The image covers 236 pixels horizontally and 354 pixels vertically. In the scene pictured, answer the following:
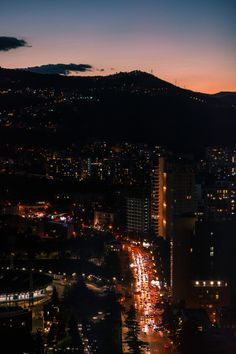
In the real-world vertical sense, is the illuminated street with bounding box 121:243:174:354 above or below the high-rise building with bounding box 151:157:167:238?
below

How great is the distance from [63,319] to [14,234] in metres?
3.82

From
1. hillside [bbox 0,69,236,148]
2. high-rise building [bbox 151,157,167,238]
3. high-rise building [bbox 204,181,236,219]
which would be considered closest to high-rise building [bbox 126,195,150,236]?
high-rise building [bbox 151,157,167,238]

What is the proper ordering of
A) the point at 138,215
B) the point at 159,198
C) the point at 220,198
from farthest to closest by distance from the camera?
1. the point at 138,215
2. the point at 159,198
3. the point at 220,198

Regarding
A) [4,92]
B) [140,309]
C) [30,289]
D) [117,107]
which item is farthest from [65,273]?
[4,92]

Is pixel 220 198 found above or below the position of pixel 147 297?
above

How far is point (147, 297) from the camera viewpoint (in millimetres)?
6070

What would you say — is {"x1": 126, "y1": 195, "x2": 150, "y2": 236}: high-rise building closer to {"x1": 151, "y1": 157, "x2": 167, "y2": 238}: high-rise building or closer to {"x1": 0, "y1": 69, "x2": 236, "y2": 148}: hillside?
{"x1": 151, "y1": 157, "x2": 167, "y2": 238}: high-rise building

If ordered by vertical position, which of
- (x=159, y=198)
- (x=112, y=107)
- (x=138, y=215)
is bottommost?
(x=138, y=215)

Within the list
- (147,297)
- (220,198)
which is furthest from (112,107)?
(147,297)

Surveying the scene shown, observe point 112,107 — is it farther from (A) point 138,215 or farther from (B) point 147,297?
(B) point 147,297

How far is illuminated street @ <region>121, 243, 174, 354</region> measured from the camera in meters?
4.80

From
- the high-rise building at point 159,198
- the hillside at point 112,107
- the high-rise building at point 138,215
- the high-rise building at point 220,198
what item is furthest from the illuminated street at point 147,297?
the hillside at point 112,107

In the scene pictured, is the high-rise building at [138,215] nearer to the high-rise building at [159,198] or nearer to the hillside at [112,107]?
the high-rise building at [159,198]

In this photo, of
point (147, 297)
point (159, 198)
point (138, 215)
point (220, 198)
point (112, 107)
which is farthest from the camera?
point (112, 107)
